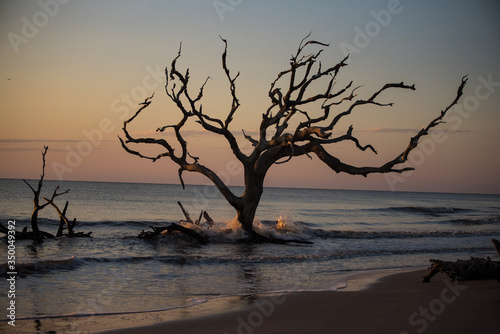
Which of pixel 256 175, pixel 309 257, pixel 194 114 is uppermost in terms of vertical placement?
pixel 194 114

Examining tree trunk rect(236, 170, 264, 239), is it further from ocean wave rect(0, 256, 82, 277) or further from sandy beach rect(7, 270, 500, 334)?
sandy beach rect(7, 270, 500, 334)

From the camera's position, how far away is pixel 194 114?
1625cm

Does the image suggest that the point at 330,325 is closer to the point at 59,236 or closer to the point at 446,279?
the point at 446,279

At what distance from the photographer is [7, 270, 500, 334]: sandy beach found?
6422 millimetres

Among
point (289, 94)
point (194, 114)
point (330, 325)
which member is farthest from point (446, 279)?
point (194, 114)

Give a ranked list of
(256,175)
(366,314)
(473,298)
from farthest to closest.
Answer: (256,175)
(473,298)
(366,314)

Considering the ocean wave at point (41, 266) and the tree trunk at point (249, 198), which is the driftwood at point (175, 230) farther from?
the ocean wave at point (41, 266)

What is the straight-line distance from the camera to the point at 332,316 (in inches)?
279

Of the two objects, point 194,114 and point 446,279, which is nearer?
point 446,279

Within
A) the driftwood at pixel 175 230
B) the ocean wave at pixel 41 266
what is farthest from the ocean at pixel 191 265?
the driftwood at pixel 175 230

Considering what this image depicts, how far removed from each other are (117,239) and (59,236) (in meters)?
1.91

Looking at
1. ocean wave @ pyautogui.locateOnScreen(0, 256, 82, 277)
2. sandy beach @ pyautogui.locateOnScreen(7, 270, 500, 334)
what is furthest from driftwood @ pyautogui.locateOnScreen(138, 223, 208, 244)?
sandy beach @ pyautogui.locateOnScreen(7, 270, 500, 334)

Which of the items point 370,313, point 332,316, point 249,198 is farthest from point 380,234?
point 332,316

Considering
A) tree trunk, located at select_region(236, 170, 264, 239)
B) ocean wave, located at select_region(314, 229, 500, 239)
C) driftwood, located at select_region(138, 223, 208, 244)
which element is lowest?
ocean wave, located at select_region(314, 229, 500, 239)
